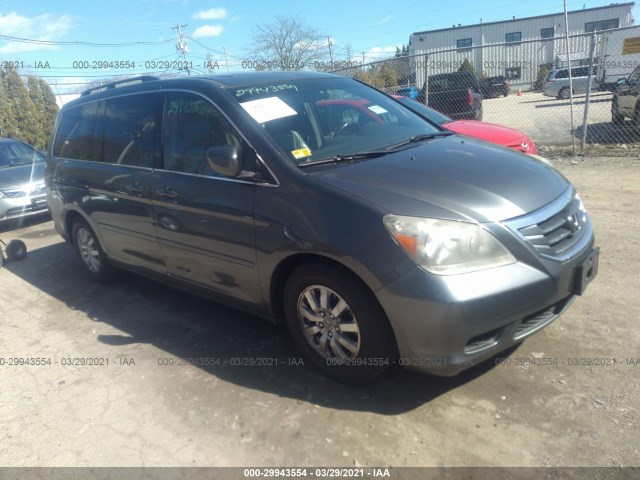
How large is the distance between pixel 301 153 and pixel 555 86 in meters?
27.1

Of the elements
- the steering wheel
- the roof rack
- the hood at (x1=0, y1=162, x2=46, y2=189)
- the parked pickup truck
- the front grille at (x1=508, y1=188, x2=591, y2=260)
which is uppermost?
the parked pickup truck

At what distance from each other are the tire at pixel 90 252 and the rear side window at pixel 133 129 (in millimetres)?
1031

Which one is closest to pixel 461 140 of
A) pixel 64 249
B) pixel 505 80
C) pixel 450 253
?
pixel 450 253

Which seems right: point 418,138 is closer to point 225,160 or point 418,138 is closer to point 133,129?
point 225,160

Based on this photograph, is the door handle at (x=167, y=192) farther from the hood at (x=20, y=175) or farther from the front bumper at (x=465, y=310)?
the hood at (x=20, y=175)

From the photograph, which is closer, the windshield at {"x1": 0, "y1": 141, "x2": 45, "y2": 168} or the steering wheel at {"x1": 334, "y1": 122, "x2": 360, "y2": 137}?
the steering wheel at {"x1": 334, "y1": 122, "x2": 360, "y2": 137}

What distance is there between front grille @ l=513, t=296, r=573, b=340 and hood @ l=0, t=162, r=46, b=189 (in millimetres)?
8865

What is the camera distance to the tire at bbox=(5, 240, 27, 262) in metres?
6.48

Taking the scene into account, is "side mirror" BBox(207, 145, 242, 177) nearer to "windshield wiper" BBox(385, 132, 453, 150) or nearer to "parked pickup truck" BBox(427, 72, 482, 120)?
"windshield wiper" BBox(385, 132, 453, 150)

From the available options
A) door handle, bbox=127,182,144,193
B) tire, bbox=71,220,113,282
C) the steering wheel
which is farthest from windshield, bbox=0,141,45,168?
the steering wheel

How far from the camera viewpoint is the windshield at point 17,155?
30.9ft

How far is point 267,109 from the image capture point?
10.8ft

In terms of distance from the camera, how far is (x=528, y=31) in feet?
131

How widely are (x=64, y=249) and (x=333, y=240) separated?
18.6 ft
